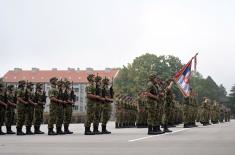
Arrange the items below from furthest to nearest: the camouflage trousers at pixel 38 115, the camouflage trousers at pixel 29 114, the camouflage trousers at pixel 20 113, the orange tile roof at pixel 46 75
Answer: the orange tile roof at pixel 46 75 → the camouflage trousers at pixel 38 115 → the camouflage trousers at pixel 29 114 → the camouflage trousers at pixel 20 113

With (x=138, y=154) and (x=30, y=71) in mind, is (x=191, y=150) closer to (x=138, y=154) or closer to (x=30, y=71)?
(x=138, y=154)

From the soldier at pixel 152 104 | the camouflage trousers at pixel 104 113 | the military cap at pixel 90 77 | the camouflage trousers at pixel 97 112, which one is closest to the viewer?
the soldier at pixel 152 104

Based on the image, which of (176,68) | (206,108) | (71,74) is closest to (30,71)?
(71,74)

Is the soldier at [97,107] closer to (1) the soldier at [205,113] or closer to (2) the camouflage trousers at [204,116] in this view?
(1) the soldier at [205,113]

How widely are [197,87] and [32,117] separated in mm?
90709

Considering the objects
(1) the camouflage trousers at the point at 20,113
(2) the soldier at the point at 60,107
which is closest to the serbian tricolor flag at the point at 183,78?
(2) the soldier at the point at 60,107

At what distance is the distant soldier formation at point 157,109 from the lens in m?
17.6

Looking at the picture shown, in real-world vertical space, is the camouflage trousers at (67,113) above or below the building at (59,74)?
below

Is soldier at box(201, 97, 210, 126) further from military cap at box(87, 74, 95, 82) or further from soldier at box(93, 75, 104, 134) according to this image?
military cap at box(87, 74, 95, 82)

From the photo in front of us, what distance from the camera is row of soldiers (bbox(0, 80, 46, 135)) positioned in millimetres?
20000

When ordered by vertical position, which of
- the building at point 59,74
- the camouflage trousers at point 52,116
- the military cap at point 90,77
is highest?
the building at point 59,74

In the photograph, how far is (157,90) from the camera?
17.8m

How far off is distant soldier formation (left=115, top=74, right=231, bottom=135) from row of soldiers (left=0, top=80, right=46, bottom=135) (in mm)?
4238

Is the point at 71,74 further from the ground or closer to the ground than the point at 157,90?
further from the ground
